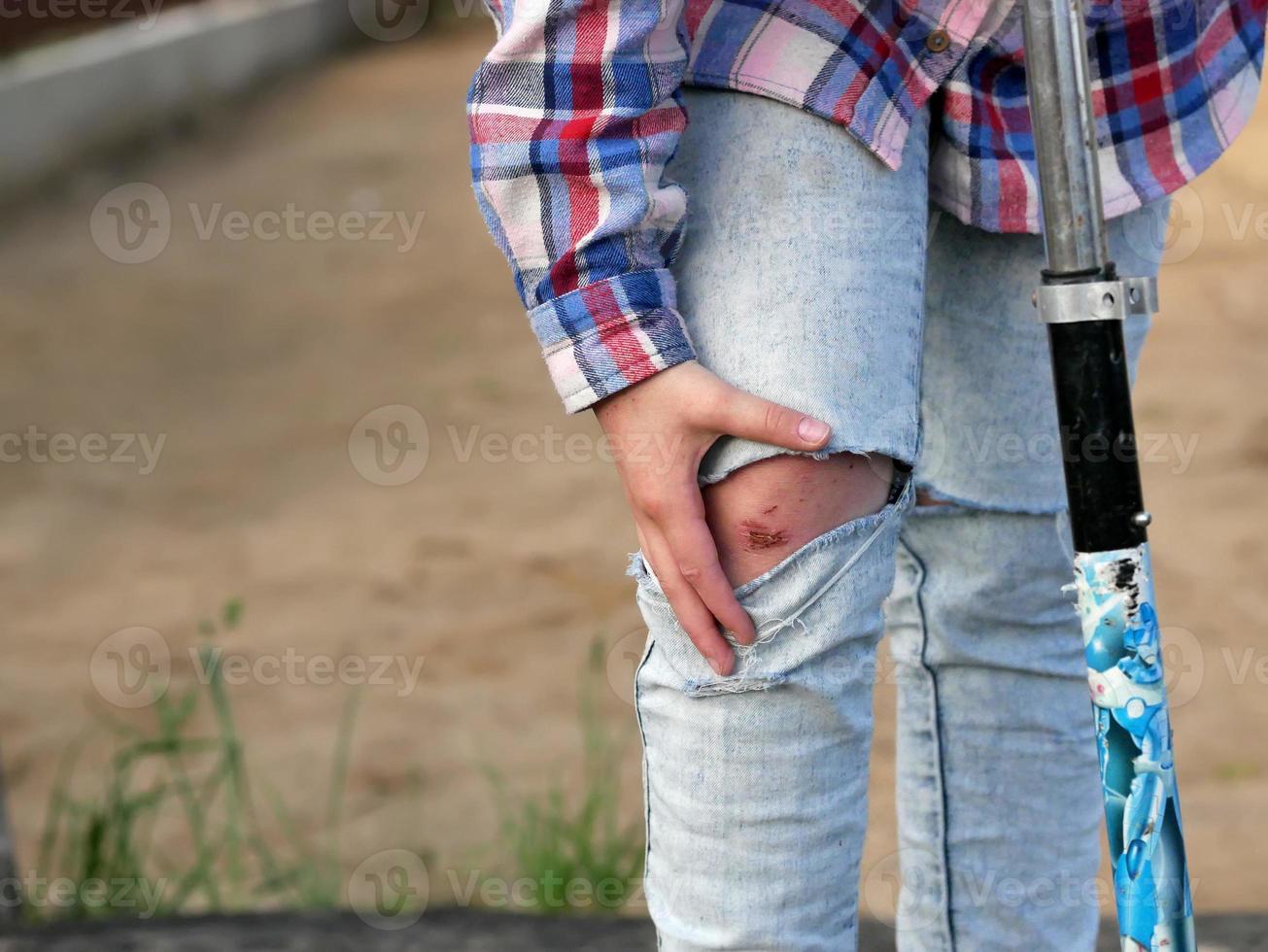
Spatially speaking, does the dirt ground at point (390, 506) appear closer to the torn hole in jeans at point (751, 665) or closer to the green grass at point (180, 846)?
the green grass at point (180, 846)

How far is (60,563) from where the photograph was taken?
144 inches

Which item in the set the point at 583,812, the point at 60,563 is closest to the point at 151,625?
the point at 60,563

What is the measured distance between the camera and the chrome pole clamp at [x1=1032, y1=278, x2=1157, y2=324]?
0.93 m

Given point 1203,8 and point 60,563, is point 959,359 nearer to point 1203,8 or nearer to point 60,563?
point 1203,8

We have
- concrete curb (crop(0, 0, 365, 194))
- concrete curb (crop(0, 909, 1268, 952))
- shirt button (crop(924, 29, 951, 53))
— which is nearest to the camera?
shirt button (crop(924, 29, 951, 53))

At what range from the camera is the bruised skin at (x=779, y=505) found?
3.20ft

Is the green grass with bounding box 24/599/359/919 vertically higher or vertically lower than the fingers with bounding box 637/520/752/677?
lower

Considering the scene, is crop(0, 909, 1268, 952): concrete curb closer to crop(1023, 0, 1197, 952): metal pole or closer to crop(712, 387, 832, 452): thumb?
Answer: crop(1023, 0, 1197, 952): metal pole

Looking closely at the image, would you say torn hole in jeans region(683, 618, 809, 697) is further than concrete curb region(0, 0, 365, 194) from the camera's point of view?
No

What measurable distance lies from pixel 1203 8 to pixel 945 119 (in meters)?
0.25

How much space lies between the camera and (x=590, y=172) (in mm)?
991

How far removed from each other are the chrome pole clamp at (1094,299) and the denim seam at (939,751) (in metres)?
0.42

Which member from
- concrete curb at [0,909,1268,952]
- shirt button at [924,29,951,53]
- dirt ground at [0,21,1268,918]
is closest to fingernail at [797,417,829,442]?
shirt button at [924,29,951,53]

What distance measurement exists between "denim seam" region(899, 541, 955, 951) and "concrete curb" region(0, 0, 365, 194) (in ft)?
20.5
